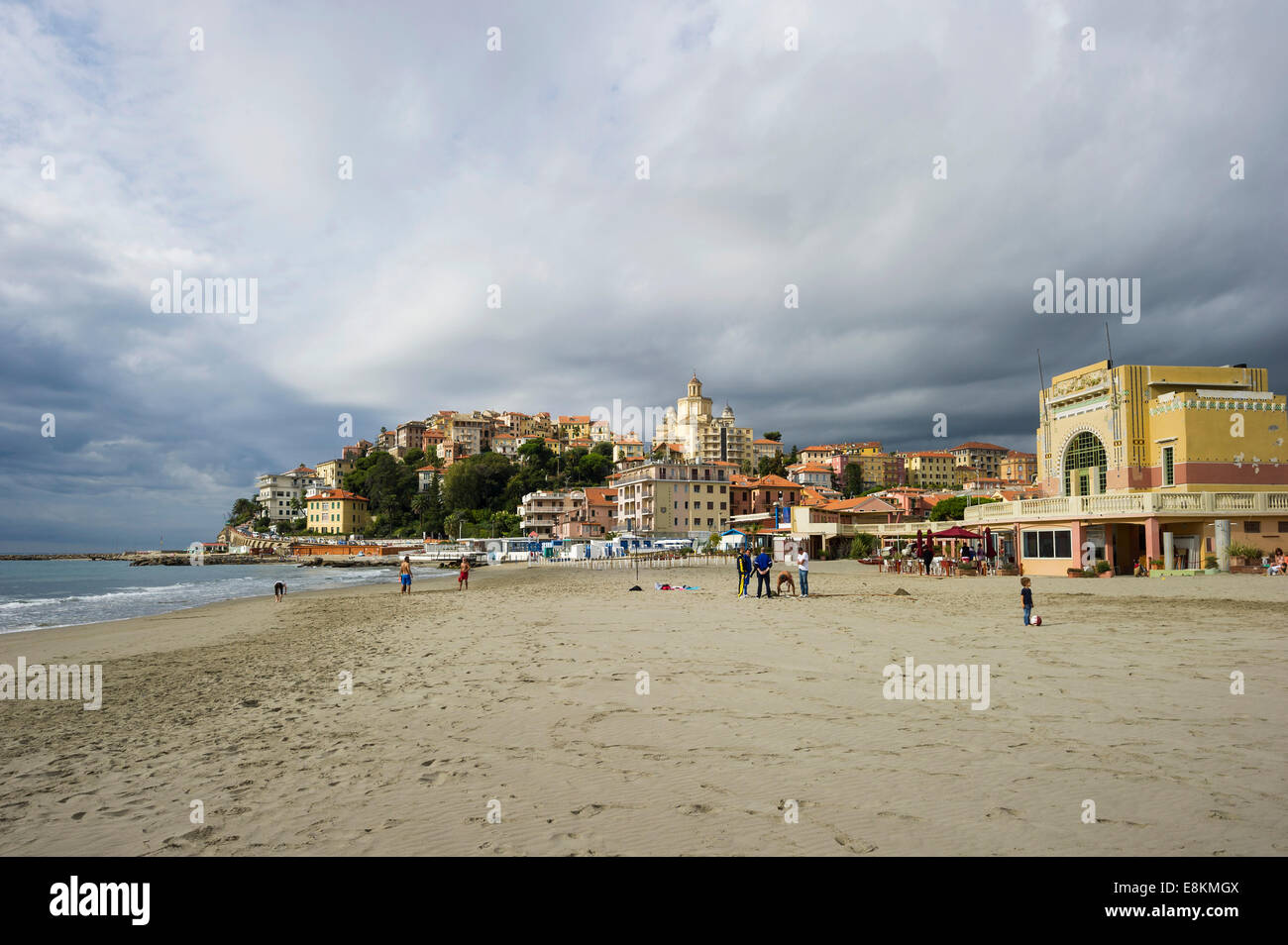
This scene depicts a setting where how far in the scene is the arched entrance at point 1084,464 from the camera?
34.7 meters

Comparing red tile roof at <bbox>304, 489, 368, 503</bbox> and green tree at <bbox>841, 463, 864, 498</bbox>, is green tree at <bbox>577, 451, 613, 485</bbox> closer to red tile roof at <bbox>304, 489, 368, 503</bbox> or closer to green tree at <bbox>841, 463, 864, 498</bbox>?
green tree at <bbox>841, 463, 864, 498</bbox>

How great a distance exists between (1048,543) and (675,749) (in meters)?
30.1

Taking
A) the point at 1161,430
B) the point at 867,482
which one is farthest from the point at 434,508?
the point at 1161,430

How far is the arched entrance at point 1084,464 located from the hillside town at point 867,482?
9 centimetres

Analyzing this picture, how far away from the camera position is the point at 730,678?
9430 mm

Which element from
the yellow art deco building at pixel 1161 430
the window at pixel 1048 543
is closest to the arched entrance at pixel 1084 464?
the yellow art deco building at pixel 1161 430

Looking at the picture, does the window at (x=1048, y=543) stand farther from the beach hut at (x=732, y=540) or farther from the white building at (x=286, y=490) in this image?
the white building at (x=286, y=490)

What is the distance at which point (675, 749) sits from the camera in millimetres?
6375

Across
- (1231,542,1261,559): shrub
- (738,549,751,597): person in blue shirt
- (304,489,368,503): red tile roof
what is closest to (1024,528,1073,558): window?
(1231,542,1261,559): shrub

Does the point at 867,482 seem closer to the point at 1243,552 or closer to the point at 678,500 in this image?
the point at 678,500

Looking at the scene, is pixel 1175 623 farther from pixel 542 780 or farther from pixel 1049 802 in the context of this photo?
pixel 542 780

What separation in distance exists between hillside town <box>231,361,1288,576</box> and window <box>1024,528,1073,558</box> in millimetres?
64

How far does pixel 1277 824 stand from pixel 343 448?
215327mm
